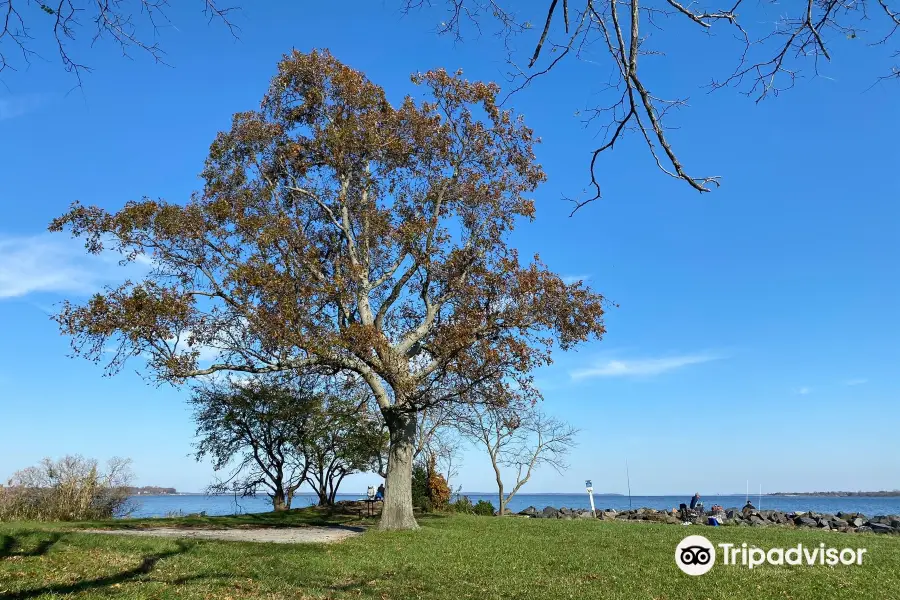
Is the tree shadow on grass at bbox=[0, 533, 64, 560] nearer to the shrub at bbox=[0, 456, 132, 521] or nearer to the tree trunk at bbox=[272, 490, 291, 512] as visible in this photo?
the shrub at bbox=[0, 456, 132, 521]

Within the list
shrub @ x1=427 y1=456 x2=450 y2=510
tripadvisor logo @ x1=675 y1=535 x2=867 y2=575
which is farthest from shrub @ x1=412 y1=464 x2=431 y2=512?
tripadvisor logo @ x1=675 y1=535 x2=867 y2=575

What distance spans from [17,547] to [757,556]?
42.5ft

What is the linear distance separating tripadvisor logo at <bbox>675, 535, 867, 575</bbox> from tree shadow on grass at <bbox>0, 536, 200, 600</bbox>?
8.34m

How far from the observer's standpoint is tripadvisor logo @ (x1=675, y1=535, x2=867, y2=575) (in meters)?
11.0

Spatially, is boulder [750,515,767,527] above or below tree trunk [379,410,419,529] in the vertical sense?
below

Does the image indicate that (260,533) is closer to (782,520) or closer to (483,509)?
(483,509)

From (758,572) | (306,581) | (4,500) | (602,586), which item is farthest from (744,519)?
(4,500)

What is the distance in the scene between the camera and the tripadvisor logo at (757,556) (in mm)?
10953

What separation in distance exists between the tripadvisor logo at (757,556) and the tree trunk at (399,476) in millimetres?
7363

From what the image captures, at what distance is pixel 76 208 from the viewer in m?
15.2

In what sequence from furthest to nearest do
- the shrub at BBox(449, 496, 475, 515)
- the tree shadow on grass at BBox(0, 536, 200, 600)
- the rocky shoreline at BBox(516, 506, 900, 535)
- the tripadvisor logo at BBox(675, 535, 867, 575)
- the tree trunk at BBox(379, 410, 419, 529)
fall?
the shrub at BBox(449, 496, 475, 515)
the rocky shoreline at BBox(516, 506, 900, 535)
the tree trunk at BBox(379, 410, 419, 529)
the tripadvisor logo at BBox(675, 535, 867, 575)
the tree shadow on grass at BBox(0, 536, 200, 600)

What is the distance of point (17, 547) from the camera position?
1004 centimetres

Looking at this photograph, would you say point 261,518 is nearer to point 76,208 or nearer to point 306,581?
point 76,208

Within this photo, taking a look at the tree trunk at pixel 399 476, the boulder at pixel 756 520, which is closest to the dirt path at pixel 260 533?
the tree trunk at pixel 399 476
